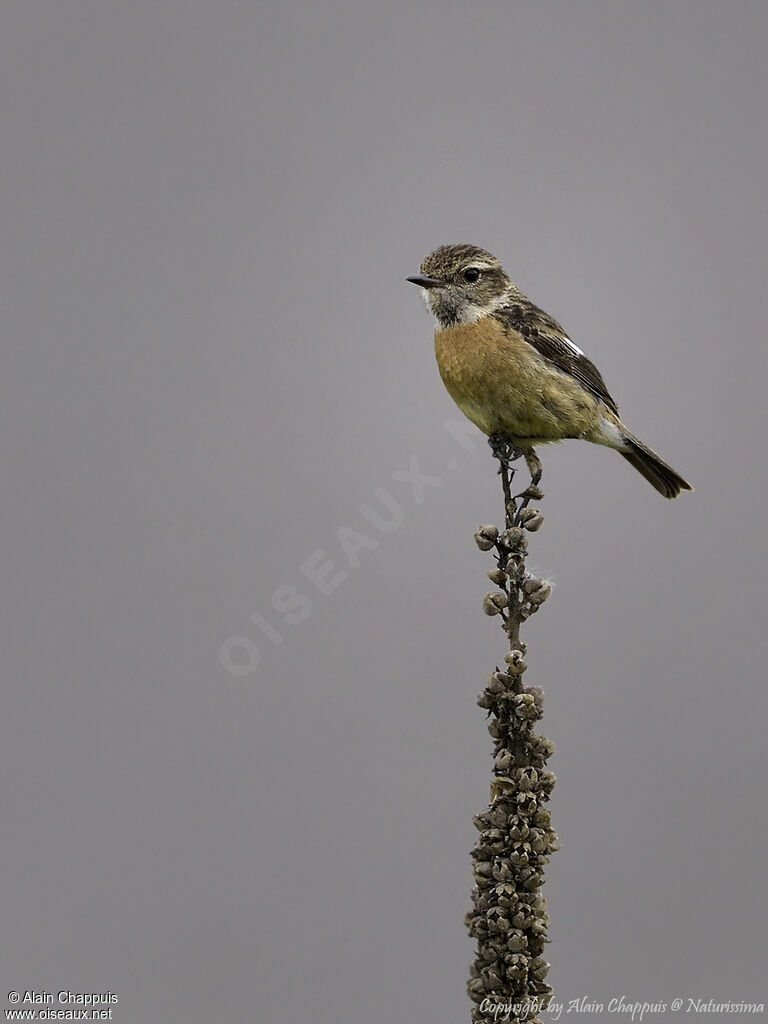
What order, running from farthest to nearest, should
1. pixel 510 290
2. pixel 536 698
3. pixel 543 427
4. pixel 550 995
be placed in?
pixel 510 290, pixel 543 427, pixel 536 698, pixel 550 995

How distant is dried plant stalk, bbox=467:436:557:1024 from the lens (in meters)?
1.70

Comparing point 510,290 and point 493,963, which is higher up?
point 510,290

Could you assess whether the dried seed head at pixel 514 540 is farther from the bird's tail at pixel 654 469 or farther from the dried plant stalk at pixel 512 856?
the bird's tail at pixel 654 469

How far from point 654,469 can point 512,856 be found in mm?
1478

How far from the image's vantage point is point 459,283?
274cm

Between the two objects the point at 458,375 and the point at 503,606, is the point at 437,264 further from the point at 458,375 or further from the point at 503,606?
the point at 503,606

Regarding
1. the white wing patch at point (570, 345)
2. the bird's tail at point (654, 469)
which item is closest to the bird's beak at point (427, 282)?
the white wing patch at point (570, 345)

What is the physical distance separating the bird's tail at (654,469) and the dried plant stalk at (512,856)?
112 cm

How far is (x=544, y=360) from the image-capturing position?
8.89ft

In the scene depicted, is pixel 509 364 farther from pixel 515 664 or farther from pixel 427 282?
pixel 515 664

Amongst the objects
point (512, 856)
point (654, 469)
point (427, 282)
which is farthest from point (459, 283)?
point (512, 856)

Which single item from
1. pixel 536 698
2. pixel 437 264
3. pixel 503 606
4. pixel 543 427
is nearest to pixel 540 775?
pixel 536 698

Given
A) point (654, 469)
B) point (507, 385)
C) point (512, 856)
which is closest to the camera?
point (512, 856)

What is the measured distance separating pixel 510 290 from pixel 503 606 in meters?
1.20
